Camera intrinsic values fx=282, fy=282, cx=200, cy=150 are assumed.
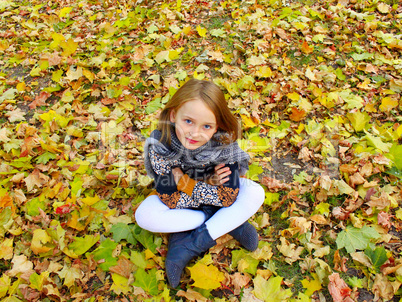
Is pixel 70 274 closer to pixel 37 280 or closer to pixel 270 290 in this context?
A: pixel 37 280

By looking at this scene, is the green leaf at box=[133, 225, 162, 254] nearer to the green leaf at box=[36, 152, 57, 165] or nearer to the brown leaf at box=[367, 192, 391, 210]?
the green leaf at box=[36, 152, 57, 165]

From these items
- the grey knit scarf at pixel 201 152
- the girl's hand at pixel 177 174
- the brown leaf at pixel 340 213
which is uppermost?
the grey knit scarf at pixel 201 152

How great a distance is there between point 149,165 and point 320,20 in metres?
3.60

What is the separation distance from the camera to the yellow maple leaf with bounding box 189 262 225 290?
194cm

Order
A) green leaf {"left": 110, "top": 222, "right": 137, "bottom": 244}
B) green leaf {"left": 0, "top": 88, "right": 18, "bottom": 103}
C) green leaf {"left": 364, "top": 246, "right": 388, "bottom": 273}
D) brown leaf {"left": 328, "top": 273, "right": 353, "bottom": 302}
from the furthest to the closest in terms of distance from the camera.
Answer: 1. green leaf {"left": 0, "top": 88, "right": 18, "bottom": 103}
2. green leaf {"left": 110, "top": 222, "right": 137, "bottom": 244}
3. green leaf {"left": 364, "top": 246, "right": 388, "bottom": 273}
4. brown leaf {"left": 328, "top": 273, "right": 353, "bottom": 302}

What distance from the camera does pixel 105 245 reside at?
2.23 meters

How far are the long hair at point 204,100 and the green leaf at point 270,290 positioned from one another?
113 cm

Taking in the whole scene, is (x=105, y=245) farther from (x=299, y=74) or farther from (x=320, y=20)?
(x=320, y=20)

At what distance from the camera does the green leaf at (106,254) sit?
2.14 m

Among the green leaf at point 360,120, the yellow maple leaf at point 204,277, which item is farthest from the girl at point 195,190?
the green leaf at point 360,120

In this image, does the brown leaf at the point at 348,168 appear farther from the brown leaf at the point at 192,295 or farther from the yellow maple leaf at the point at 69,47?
the yellow maple leaf at the point at 69,47

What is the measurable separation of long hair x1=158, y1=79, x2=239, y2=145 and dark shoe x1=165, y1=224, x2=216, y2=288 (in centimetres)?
74

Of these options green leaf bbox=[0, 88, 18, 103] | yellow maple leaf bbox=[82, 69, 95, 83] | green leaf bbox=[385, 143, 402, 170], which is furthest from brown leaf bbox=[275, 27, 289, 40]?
green leaf bbox=[0, 88, 18, 103]

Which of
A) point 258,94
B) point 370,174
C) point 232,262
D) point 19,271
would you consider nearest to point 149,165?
point 232,262
